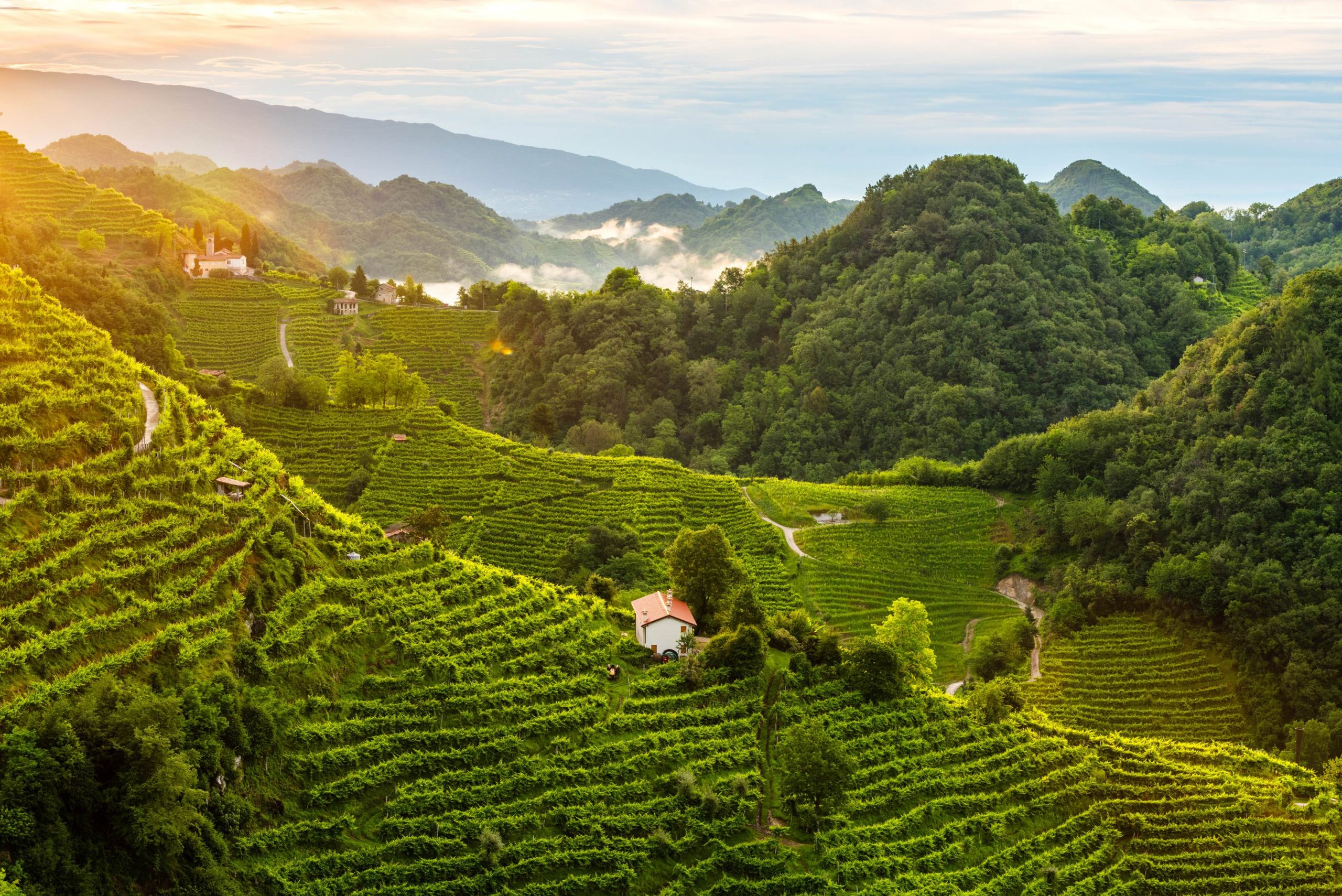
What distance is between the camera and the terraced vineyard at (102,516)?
2402cm

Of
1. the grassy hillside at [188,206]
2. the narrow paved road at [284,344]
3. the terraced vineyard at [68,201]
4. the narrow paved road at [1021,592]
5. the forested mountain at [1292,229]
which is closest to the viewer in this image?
the narrow paved road at [1021,592]

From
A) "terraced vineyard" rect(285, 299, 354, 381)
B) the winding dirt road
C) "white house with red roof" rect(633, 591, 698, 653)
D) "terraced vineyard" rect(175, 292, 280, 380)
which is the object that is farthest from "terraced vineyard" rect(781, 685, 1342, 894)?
"terraced vineyard" rect(175, 292, 280, 380)

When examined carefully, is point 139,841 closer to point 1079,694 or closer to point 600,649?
point 600,649

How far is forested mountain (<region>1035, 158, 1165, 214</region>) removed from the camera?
168m

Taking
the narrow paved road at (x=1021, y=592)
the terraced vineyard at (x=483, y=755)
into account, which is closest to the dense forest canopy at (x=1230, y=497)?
the narrow paved road at (x=1021, y=592)

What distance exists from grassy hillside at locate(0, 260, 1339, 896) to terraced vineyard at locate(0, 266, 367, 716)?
10cm

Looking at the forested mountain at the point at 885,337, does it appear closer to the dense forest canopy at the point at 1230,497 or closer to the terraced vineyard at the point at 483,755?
the dense forest canopy at the point at 1230,497

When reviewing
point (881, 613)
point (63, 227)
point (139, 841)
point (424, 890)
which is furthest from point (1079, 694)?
point (63, 227)

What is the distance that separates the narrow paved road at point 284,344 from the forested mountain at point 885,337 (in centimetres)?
1491

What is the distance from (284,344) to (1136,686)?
5950cm

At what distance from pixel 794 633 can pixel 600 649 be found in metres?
7.04

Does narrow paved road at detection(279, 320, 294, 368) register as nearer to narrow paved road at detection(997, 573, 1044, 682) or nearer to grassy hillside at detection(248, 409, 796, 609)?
grassy hillside at detection(248, 409, 796, 609)

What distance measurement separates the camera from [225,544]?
99.9 ft

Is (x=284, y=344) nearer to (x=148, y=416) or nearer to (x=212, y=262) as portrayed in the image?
(x=212, y=262)
